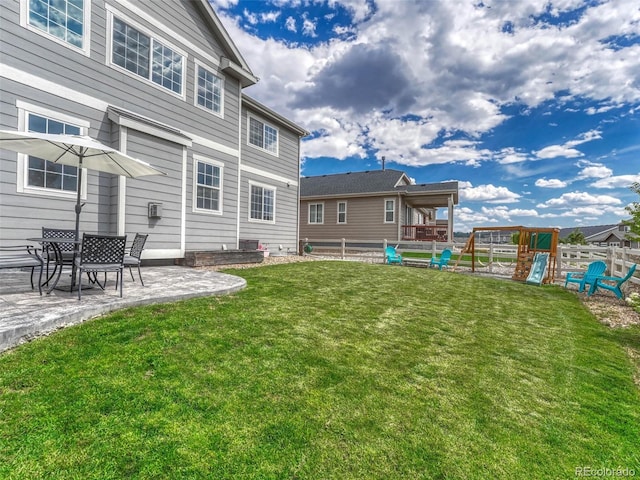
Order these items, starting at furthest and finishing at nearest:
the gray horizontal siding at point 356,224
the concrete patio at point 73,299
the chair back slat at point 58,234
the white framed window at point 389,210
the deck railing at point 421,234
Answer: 1. the deck railing at point 421,234
2. the gray horizontal siding at point 356,224
3. the white framed window at point 389,210
4. the chair back slat at point 58,234
5. the concrete patio at point 73,299

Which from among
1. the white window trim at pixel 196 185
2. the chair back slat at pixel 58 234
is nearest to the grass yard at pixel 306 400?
the chair back slat at pixel 58 234

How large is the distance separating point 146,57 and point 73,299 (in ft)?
22.8

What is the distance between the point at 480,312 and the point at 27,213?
9080 mm

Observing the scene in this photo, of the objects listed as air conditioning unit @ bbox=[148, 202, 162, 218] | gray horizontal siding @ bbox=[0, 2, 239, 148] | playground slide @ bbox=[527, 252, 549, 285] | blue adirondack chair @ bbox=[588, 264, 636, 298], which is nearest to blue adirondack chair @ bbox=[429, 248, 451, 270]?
playground slide @ bbox=[527, 252, 549, 285]

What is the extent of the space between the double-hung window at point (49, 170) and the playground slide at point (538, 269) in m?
12.9

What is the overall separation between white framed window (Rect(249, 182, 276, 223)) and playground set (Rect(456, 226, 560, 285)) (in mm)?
9470

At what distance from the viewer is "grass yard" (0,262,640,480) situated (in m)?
1.84

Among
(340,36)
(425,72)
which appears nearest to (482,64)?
(425,72)

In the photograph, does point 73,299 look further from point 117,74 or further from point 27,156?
point 117,74

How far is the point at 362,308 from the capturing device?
5.23m

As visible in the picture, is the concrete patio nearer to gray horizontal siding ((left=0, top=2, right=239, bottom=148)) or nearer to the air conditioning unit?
the air conditioning unit

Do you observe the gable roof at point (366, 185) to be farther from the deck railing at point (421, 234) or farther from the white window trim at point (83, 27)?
the white window trim at point (83, 27)

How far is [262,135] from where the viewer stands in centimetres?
1266

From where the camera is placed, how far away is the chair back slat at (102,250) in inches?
163
